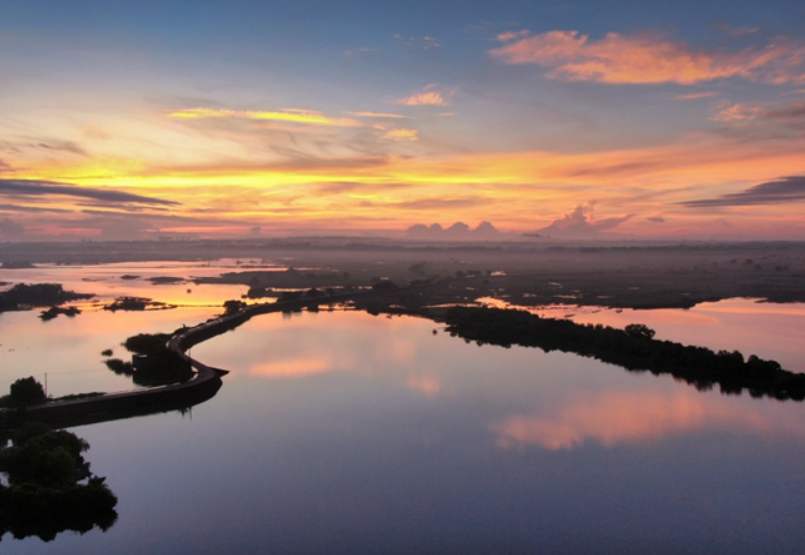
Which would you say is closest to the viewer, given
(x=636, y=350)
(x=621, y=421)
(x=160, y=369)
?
(x=621, y=421)

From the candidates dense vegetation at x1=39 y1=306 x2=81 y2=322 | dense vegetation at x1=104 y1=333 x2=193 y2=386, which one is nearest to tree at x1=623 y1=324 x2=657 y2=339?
dense vegetation at x1=104 y1=333 x2=193 y2=386

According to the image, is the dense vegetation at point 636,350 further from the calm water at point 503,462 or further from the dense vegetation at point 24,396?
the dense vegetation at point 24,396

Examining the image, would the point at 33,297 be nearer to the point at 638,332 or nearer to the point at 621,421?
the point at 638,332

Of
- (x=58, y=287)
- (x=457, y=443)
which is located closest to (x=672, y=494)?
(x=457, y=443)

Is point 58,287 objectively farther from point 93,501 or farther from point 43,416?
point 93,501

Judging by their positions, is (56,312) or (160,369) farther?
(56,312)

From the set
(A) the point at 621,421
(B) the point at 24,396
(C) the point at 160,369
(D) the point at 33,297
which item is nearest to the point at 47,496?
(B) the point at 24,396
